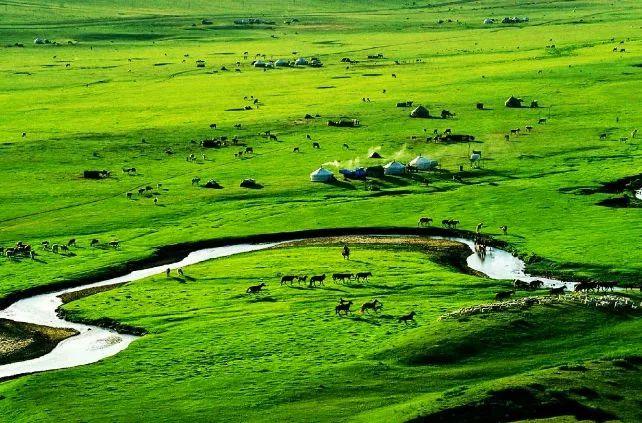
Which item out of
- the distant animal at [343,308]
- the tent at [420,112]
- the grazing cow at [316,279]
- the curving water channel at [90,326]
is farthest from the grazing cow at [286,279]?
the tent at [420,112]

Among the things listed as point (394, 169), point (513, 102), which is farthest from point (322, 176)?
point (513, 102)

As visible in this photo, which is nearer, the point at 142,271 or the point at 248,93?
the point at 142,271

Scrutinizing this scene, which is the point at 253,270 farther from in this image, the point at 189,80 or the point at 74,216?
the point at 189,80

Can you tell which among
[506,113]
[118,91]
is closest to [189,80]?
[118,91]

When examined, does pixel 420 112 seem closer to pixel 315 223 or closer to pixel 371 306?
pixel 315 223

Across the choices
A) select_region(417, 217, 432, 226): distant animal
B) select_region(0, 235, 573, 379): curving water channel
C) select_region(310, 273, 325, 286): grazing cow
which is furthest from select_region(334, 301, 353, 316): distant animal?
select_region(417, 217, 432, 226): distant animal

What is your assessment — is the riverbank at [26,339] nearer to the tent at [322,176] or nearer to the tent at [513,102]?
the tent at [322,176]
